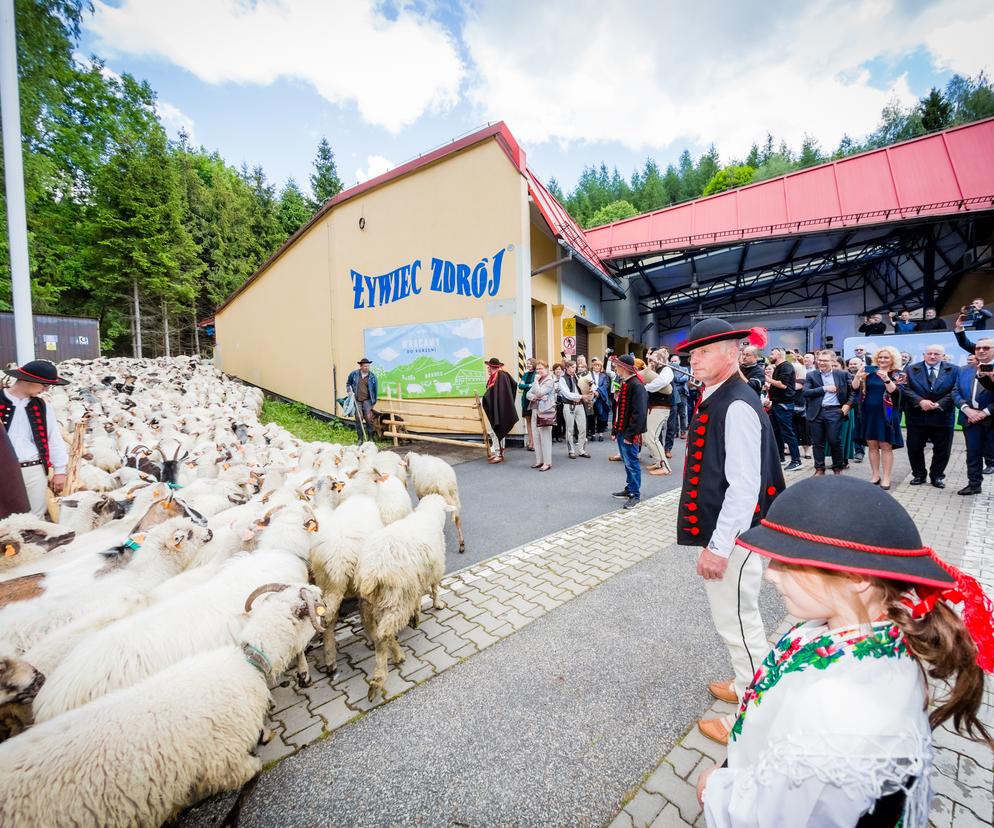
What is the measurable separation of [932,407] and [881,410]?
63 centimetres

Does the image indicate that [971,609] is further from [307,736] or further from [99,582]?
[99,582]

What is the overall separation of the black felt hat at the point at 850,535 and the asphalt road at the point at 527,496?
3998 mm

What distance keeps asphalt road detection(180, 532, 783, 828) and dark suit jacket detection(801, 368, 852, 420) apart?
5467 millimetres

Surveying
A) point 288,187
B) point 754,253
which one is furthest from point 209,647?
point 288,187

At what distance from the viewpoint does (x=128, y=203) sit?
26438 millimetres

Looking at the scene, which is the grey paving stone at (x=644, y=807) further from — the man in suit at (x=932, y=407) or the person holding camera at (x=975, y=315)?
the person holding camera at (x=975, y=315)

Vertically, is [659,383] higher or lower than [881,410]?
higher

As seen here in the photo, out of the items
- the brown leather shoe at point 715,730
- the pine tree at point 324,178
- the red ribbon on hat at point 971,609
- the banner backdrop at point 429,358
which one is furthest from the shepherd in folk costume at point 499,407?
the pine tree at point 324,178

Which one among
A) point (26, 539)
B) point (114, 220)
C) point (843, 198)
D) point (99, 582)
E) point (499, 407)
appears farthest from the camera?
point (114, 220)

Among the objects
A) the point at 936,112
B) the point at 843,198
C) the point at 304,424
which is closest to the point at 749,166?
the point at 936,112

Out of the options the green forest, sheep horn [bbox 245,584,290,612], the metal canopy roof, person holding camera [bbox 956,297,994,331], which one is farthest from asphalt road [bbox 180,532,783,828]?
the green forest

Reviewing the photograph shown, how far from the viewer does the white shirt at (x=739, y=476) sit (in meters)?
2.32

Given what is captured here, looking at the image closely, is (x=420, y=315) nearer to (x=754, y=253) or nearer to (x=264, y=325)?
(x=264, y=325)

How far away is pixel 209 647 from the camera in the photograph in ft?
8.25
